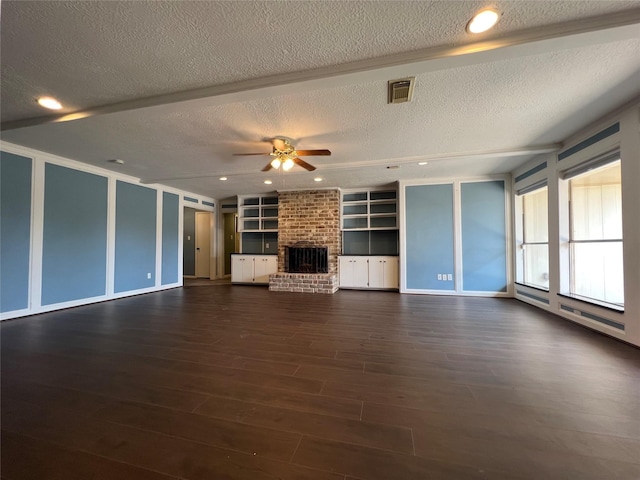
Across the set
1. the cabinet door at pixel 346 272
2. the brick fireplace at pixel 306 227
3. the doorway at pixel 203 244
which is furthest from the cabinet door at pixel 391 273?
the doorway at pixel 203 244

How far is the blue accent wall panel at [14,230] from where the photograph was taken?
3.37 m

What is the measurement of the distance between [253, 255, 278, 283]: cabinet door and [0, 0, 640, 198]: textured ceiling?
364 centimetres

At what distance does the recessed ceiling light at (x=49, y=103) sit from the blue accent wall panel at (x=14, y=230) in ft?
6.06

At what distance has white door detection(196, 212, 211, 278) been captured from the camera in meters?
7.99

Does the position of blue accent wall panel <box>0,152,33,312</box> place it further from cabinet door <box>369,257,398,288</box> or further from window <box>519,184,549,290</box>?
window <box>519,184,549,290</box>

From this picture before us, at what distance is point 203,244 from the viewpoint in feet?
26.4

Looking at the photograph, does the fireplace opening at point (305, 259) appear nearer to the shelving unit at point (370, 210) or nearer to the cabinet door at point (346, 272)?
the cabinet door at point (346, 272)

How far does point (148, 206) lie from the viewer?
18.1 feet

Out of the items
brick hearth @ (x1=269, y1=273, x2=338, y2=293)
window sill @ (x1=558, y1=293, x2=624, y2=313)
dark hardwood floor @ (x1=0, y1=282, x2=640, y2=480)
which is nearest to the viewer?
dark hardwood floor @ (x1=0, y1=282, x2=640, y2=480)

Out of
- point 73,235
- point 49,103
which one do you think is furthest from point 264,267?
point 49,103

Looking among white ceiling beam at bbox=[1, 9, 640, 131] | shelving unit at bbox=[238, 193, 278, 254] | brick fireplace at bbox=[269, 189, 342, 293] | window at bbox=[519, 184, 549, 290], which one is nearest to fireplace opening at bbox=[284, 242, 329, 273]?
brick fireplace at bbox=[269, 189, 342, 293]

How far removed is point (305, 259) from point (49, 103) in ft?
16.1

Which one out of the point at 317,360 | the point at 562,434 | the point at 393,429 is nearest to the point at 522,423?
the point at 562,434

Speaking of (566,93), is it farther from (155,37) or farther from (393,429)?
(155,37)
